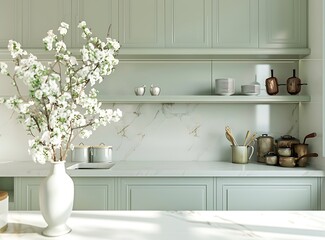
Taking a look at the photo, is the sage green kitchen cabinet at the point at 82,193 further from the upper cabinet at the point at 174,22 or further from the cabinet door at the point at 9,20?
the cabinet door at the point at 9,20

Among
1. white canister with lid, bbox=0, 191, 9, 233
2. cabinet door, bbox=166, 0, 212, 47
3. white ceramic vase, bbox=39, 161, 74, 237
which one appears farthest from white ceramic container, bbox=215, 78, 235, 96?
white canister with lid, bbox=0, 191, 9, 233

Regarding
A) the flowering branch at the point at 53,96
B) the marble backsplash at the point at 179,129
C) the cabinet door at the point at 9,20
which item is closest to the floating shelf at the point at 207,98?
the marble backsplash at the point at 179,129

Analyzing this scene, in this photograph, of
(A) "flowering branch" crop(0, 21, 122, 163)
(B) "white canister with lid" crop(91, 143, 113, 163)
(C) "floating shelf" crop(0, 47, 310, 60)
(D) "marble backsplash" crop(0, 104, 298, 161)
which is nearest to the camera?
(A) "flowering branch" crop(0, 21, 122, 163)

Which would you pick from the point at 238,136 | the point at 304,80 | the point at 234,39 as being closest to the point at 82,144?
the point at 238,136

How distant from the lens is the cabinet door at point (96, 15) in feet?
10.2

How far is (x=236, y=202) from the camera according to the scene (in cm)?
277

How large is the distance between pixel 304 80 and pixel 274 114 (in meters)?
0.43

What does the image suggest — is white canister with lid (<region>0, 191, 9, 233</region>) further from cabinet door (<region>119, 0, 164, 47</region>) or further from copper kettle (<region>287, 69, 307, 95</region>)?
copper kettle (<region>287, 69, 307, 95</region>)

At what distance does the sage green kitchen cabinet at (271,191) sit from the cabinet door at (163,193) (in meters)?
0.19

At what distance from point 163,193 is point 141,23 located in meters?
1.55

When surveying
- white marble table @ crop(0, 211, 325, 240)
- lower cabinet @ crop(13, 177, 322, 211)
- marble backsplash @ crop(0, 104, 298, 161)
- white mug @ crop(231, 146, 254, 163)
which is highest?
marble backsplash @ crop(0, 104, 298, 161)

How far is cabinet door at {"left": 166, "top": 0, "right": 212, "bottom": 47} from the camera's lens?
123 inches

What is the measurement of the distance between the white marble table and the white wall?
152cm

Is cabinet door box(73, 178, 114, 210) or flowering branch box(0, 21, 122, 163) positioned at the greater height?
flowering branch box(0, 21, 122, 163)
